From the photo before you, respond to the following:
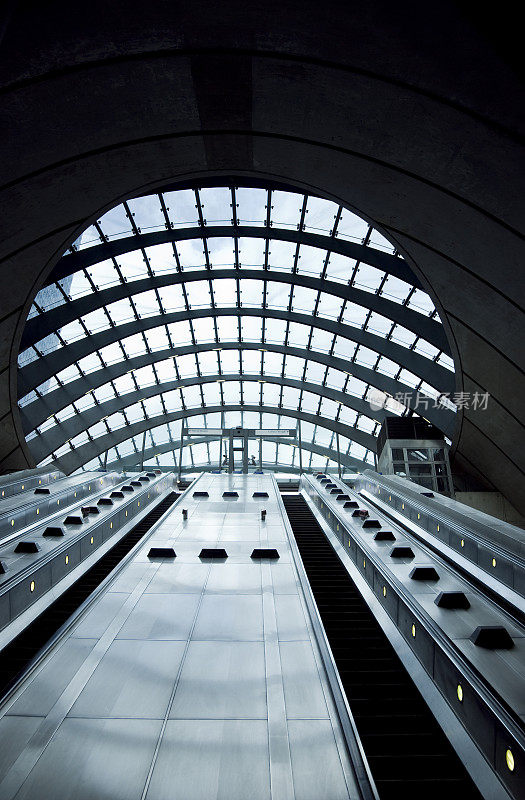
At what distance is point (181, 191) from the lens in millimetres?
22344

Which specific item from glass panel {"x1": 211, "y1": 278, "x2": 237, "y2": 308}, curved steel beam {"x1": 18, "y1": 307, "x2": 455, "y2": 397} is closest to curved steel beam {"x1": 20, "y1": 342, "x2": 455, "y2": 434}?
curved steel beam {"x1": 18, "y1": 307, "x2": 455, "y2": 397}

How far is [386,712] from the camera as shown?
601 centimetres

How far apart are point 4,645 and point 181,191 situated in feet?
67.0

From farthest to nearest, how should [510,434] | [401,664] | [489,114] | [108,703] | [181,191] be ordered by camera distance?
[181,191] < [510,434] < [489,114] < [401,664] < [108,703]

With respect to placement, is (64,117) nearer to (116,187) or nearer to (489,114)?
(116,187)

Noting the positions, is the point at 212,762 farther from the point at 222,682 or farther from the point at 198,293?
the point at 198,293

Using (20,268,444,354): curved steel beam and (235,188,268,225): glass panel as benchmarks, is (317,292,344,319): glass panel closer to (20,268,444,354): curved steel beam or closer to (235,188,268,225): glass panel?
(20,268,444,354): curved steel beam

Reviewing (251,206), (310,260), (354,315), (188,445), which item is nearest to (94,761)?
(251,206)

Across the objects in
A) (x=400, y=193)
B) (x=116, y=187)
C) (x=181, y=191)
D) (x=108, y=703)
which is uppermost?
(x=181, y=191)

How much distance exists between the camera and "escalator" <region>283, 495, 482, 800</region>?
15.0 feet

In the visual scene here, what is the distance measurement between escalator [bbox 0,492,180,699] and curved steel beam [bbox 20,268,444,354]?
14.9 meters

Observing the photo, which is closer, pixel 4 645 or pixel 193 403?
pixel 4 645

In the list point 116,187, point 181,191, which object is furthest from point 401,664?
point 181,191

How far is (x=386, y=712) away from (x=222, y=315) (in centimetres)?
2664
